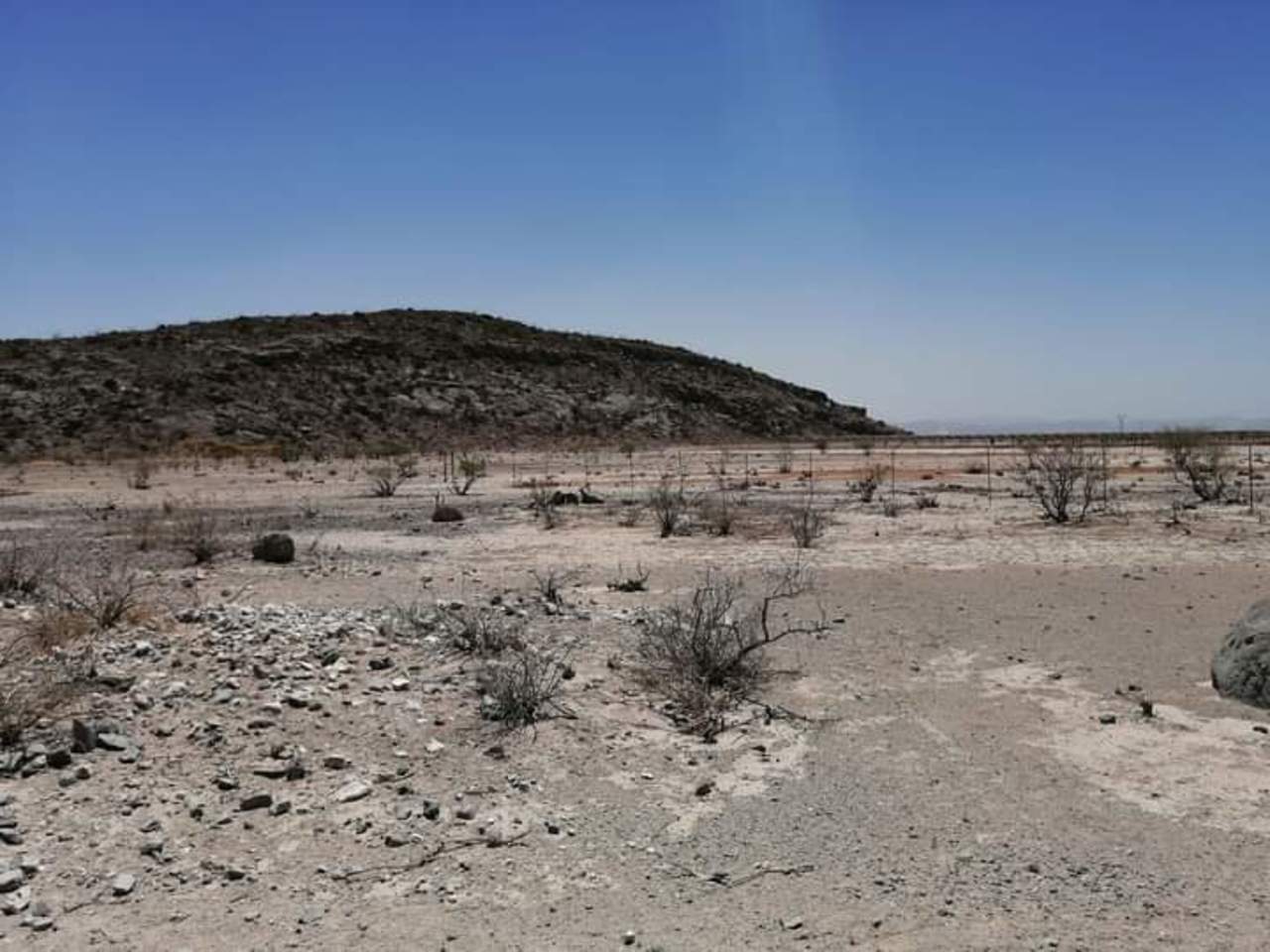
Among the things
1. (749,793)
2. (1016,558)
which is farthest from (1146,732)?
(1016,558)

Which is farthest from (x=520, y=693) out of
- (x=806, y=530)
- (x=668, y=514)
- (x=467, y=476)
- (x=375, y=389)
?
(x=375, y=389)

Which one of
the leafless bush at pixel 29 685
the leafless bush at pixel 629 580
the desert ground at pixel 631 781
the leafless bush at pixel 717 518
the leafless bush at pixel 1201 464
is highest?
the leafless bush at pixel 1201 464

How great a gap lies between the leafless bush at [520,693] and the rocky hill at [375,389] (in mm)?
55424

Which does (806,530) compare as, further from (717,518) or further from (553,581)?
(553,581)

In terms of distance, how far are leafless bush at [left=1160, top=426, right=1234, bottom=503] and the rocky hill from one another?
43.8 m

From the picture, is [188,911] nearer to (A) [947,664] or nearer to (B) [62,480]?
(A) [947,664]

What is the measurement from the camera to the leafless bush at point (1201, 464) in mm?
25391

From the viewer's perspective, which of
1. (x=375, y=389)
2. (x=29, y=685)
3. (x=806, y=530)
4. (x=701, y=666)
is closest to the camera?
(x=29, y=685)

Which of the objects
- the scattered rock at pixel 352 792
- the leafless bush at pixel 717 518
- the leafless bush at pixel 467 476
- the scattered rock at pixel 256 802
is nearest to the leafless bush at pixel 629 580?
the leafless bush at pixel 717 518

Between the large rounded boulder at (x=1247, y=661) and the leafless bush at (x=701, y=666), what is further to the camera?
the large rounded boulder at (x=1247, y=661)

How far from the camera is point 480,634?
8922 millimetres

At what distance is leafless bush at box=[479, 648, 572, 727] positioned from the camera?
726 centimetres

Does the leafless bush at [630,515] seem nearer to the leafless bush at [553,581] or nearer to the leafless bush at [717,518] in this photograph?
the leafless bush at [717,518]

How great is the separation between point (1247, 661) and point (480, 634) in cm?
581
